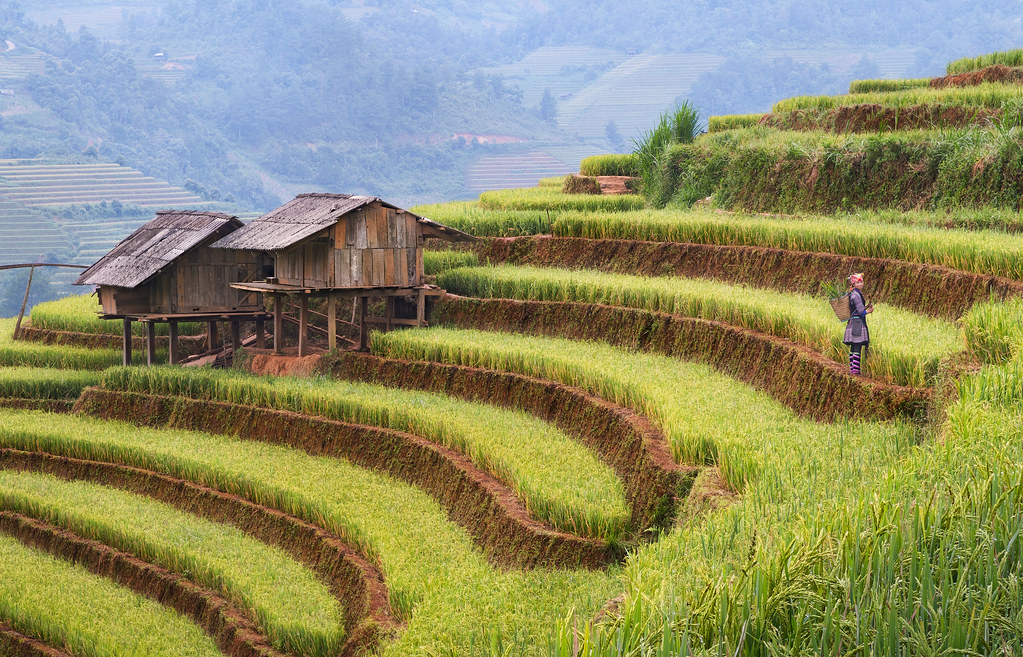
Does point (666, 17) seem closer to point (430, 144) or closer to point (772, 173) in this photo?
point (430, 144)

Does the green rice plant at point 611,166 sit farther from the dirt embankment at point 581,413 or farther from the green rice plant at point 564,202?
the dirt embankment at point 581,413

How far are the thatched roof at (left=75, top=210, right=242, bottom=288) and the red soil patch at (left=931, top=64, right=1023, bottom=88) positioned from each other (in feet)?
44.2

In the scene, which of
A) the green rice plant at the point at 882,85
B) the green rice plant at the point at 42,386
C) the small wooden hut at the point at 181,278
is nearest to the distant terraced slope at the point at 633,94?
the green rice plant at the point at 882,85

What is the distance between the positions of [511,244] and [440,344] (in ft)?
16.7

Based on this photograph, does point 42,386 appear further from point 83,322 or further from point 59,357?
point 83,322

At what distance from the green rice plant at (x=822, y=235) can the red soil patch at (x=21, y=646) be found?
965 cm

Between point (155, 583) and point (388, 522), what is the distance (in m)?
2.66

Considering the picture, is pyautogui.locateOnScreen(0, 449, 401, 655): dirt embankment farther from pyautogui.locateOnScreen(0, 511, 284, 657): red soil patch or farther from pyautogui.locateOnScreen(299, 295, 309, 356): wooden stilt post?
pyautogui.locateOnScreen(299, 295, 309, 356): wooden stilt post

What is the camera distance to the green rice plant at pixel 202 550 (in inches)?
355

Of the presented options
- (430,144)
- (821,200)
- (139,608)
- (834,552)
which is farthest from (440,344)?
(430,144)

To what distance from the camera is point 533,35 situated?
16762 cm

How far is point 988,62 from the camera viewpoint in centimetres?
2191

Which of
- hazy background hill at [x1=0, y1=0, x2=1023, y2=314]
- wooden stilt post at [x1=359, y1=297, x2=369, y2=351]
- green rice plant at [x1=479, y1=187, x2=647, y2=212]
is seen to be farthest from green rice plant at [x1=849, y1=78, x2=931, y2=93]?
hazy background hill at [x1=0, y1=0, x2=1023, y2=314]

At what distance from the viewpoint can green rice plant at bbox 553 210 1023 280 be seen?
11.3 m
